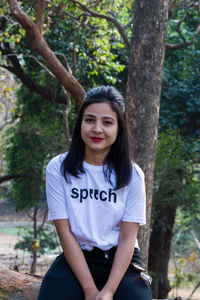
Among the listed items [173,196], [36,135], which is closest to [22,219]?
[36,135]

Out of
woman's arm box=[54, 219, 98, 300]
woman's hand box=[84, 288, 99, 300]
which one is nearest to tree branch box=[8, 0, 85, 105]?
woman's arm box=[54, 219, 98, 300]

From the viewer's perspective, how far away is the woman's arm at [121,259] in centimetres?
196

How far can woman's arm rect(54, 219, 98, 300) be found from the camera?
77.8 inches

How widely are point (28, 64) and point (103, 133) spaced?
21.3 feet

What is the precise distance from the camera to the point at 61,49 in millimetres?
7758

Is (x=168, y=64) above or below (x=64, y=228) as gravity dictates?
above

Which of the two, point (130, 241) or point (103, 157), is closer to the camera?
point (130, 241)

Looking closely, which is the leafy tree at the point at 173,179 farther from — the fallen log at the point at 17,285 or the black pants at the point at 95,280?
the black pants at the point at 95,280

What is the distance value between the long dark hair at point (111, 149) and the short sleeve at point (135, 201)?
0.16ft

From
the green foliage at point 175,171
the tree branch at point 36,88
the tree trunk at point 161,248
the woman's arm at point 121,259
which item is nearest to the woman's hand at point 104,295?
the woman's arm at point 121,259

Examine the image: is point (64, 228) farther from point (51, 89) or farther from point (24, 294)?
point (51, 89)

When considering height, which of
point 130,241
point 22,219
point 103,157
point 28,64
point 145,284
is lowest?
point 22,219

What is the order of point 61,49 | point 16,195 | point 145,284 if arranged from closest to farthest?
point 145,284 < point 61,49 < point 16,195

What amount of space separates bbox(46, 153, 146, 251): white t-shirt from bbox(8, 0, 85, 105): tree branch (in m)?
2.35
